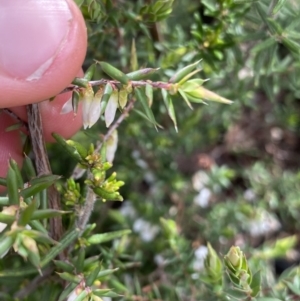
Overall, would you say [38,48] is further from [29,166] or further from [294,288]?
[294,288]

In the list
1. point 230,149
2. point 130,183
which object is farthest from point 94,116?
point 230,149

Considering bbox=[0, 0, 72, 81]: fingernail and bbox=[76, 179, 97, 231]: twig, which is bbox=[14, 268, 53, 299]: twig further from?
bbox=[0, 0, 72, 81]: fingernail

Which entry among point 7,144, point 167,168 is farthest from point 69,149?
Result: point 167,168

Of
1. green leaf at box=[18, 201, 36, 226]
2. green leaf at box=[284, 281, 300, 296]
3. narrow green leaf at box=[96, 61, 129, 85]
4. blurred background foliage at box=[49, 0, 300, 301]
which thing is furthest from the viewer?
blurred background foliage at box=[49, 0, 300, 301]

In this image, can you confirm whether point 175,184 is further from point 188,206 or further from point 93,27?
point 93,27

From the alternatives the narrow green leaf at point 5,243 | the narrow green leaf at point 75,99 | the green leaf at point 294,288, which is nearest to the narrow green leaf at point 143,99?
the narrow green leaf at point 75,99

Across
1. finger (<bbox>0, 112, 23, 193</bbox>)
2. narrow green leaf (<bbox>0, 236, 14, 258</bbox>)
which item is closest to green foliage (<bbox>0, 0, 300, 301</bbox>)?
narrow green leaf (<bbox>0, 236, 14, 258</bbox>)

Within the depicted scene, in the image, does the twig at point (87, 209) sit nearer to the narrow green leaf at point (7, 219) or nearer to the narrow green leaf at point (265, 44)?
the narrow green leaf at point (7, 219)

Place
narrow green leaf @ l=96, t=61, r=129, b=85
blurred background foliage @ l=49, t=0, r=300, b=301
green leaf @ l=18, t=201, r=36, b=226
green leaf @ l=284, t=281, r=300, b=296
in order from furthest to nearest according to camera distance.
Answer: blurred background foliage @ l=49, t=0, r=300, b=301 < green leaf @ l=284, t=281, r=300, b=296 < narrow green leaf @ l=96, t=61, r=129, b=85 < green leaf @ l=18, t=201, r=36, b=226
